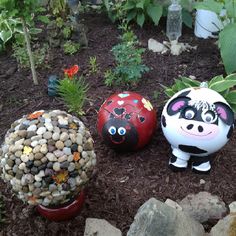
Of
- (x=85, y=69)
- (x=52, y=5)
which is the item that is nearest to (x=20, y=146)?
(x=85, y=69)

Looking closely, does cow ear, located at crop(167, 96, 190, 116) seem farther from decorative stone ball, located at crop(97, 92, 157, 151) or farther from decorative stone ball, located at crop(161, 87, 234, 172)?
decorative stone ball, located at crop(97, 92, 157, 151)

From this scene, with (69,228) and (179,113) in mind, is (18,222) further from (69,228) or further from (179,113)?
(179,113)

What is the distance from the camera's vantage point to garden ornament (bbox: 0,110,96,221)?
1.88m

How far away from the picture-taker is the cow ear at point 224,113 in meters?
2.27

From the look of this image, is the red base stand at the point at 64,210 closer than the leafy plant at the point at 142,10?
Yes

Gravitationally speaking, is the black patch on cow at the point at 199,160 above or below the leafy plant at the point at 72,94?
below

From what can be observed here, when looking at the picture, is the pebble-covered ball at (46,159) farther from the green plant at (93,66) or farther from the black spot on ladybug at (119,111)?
the green plant at (93,66)

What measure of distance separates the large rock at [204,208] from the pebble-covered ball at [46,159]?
634 mm

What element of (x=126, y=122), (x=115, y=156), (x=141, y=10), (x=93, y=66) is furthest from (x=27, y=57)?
(x=126, y=122)

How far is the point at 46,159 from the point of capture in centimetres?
188

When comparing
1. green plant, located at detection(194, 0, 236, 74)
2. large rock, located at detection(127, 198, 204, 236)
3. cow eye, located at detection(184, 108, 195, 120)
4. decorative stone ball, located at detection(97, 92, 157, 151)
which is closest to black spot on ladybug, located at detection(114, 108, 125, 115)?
decorative stone ball, located at detection(97, 92, 157, 151)

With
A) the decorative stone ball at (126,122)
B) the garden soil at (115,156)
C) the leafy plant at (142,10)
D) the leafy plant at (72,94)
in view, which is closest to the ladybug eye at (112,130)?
the decorative stone ball at (126,122)

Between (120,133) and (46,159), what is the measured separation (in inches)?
25.7

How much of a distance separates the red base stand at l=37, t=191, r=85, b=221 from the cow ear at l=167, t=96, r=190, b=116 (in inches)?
25.8
